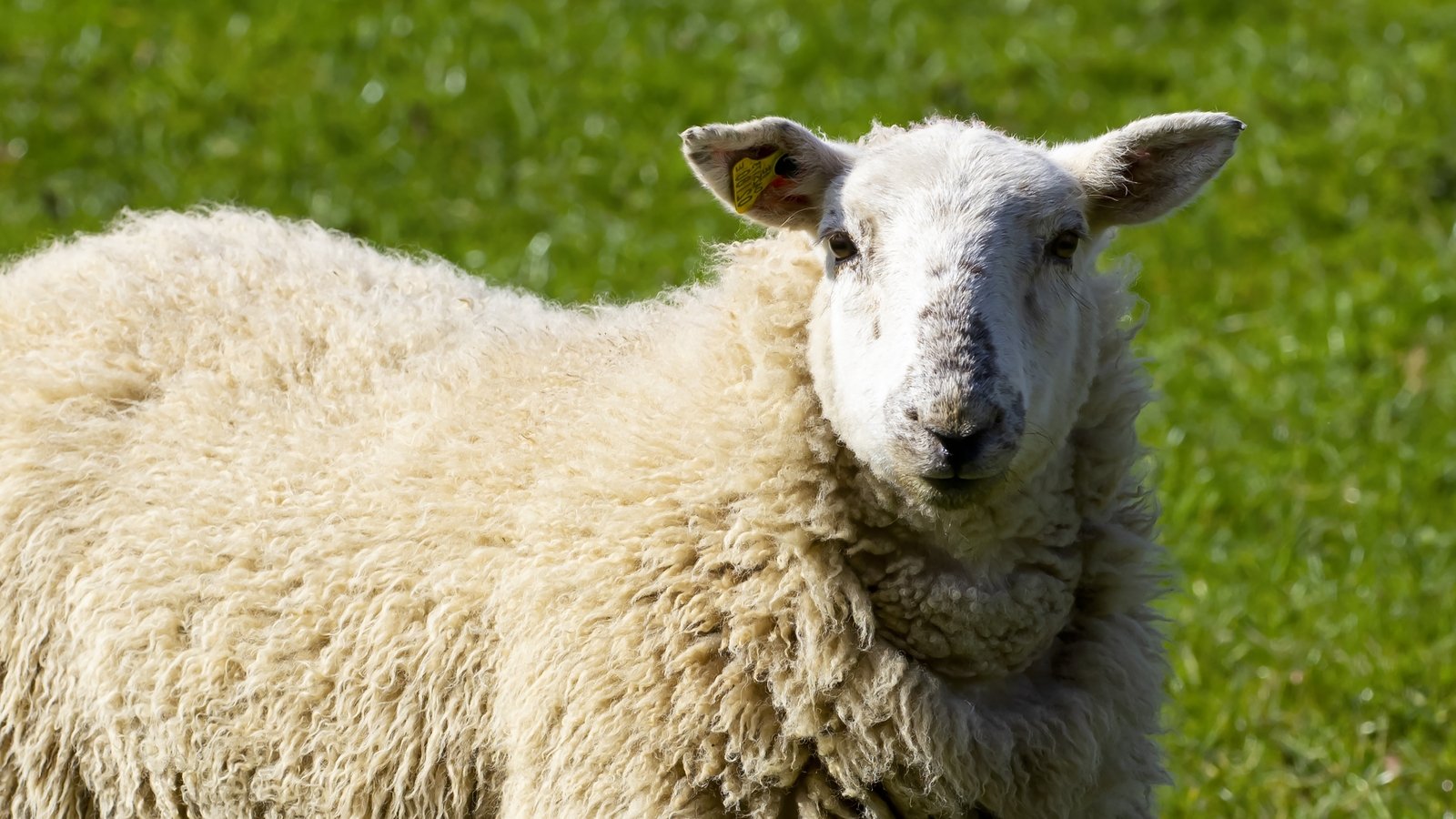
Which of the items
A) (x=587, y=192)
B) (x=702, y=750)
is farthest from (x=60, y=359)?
(x=587, y=192)

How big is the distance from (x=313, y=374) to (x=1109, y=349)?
2.03m

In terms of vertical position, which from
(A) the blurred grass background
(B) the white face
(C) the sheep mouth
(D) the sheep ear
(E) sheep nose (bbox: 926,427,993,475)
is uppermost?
(A) the blurred grass background

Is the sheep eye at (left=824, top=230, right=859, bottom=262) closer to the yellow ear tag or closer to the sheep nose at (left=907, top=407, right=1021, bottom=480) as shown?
the yellow ear tag

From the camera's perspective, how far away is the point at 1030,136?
9.86 meters

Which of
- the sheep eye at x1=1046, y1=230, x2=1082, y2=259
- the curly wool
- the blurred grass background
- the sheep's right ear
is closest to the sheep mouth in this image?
the curly wool

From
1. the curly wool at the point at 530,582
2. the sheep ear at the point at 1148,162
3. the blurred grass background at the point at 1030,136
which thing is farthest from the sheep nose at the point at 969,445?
the blurred grass background at the point at 1030,136

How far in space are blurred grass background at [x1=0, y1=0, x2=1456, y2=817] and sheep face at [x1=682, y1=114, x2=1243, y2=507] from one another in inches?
97.0

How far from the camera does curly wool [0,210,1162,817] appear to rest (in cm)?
358

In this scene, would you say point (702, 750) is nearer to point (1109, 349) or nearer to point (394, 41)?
point (1109, 349)

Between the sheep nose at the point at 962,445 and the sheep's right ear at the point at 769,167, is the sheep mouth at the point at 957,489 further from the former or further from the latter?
the sheep's right ear at the point at 769,167

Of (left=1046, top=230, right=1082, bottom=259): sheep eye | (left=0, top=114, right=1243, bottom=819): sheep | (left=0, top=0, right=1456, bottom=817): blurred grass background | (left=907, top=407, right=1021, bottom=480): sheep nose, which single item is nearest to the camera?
(left=907, top=407, right=1021, bottom=480): sheep nose

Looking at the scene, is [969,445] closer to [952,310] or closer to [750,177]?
[952,310]

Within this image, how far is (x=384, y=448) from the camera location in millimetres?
4047

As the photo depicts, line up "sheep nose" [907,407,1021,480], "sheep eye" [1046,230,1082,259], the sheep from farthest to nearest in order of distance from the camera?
"sheep eye" [1046,230,1082,259] → the sheep → "sheep nose" [907,407,1021,480]
